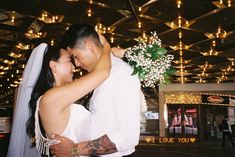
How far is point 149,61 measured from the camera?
2.27 m

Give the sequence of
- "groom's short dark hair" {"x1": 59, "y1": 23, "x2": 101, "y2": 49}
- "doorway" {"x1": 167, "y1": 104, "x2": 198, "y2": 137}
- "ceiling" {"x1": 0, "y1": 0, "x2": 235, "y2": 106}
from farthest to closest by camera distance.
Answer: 1. "doorway" {"x1": 167, "y1": 104, "x2": 198, "y2": 137}
2. "ceiling" {"x1": 0, "y1": 0, "x2": 235, "y2": 106}
3. "groom's short dark hair" {"x1": 59, "y1": 23, "x2": 101, "y2": 49}

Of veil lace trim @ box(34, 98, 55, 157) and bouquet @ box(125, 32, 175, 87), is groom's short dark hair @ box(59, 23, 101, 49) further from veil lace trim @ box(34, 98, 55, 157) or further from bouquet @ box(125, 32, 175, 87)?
veil lace trim @ box(34, 98, 55, 157)

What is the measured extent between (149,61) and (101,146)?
2.45ft

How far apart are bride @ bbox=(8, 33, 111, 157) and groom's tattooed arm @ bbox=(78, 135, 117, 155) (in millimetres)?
125

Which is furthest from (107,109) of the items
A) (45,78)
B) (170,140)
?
(170,140)

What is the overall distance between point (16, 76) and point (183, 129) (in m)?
11.1

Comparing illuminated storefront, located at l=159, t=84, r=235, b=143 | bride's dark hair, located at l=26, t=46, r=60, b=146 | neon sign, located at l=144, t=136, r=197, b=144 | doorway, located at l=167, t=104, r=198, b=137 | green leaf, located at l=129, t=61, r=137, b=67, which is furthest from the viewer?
doorway, located at l=167, t=104, r=198, b=137

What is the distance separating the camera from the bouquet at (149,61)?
2.24 m

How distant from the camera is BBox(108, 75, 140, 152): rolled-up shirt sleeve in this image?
6.38 ft

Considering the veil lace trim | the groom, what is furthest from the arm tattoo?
the veil lace trim

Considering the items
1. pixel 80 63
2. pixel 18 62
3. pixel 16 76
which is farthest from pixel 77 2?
pixel 16 76

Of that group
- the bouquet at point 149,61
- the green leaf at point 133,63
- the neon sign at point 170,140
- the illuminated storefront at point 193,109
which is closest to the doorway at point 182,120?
the illuminated storefront at point 193,109

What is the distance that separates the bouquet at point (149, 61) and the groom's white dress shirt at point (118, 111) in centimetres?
16

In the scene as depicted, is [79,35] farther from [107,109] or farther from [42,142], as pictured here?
[42,142]
